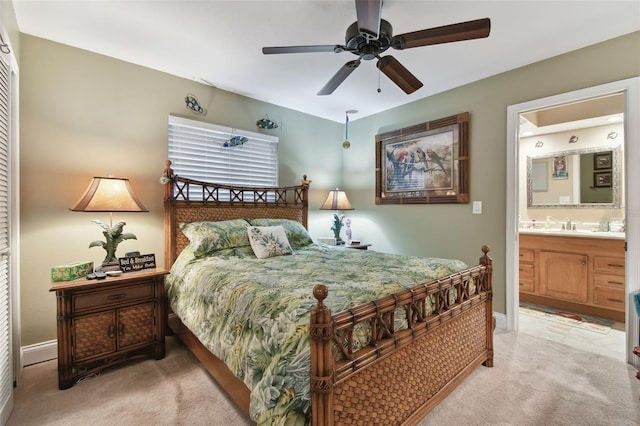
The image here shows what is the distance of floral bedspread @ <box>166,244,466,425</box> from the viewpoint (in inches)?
47.9

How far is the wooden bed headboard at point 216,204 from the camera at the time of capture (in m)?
2.92

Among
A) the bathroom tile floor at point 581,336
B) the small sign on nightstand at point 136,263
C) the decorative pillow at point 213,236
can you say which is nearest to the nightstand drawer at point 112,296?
the small sign on nightstand at point 136,263

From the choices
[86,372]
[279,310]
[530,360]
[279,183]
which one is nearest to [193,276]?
[86,372]

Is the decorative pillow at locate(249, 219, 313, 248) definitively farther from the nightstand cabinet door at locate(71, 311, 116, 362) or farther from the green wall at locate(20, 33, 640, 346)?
the nightstand cabinet door at locate(71, 311, 116, 362)

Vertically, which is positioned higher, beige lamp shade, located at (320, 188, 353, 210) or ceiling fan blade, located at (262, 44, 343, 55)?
ceiling fan blade, located at (262, 44, 343, 55)

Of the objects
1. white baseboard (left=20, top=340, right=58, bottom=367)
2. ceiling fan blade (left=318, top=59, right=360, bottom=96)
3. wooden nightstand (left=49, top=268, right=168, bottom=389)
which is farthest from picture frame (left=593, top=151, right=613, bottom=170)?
white baseboard (left=20, top=340, right=58, bottom=367)

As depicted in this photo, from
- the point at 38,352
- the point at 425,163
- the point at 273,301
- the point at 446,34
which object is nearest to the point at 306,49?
the point at 446,34

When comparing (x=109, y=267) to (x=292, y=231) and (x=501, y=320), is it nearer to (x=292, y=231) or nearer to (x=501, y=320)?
(x=292, y=231)

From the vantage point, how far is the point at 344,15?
7.05 feet

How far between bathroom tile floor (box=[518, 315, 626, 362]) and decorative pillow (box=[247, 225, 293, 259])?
2.62m

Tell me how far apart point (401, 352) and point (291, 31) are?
95.8 inches

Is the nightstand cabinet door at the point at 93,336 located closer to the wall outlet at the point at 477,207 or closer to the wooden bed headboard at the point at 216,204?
the wooden bed headboard at the point at 216,204

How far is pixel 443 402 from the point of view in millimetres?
1862

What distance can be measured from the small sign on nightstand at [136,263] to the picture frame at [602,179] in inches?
208
